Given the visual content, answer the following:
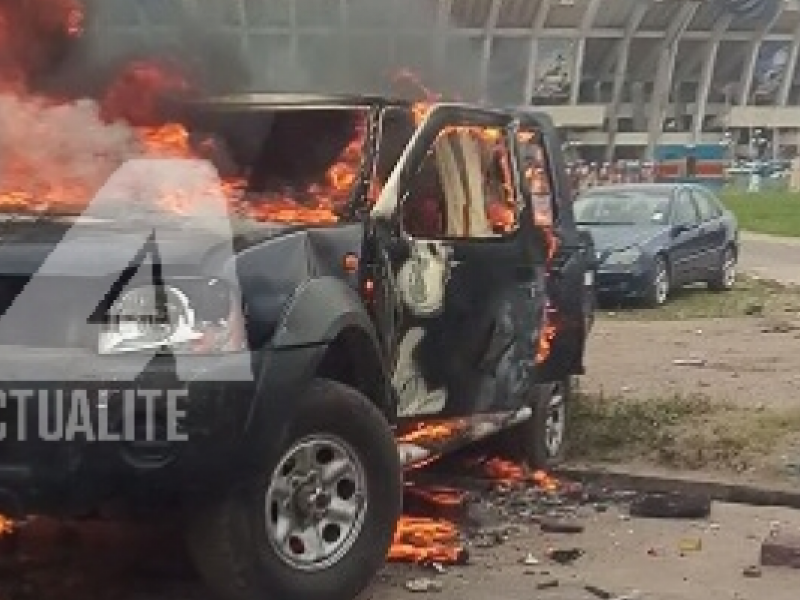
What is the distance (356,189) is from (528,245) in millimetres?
1335

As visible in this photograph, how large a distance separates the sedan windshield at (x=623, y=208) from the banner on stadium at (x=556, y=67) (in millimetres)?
38915

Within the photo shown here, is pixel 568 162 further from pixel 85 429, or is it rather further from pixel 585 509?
pixel 85 429

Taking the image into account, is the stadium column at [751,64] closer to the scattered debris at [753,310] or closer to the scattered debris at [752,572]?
the scattered debris at [753,310]

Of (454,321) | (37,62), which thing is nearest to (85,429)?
(454,321)

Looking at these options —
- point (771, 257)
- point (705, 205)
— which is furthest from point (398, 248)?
point (771, 257)

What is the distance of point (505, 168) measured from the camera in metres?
6.94

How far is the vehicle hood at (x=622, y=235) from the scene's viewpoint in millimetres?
17047

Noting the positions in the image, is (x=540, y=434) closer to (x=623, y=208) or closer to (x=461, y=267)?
(x=461, y=267)

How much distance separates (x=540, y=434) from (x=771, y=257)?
721 inches

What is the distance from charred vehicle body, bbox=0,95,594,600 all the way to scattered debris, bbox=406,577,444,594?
32 cm

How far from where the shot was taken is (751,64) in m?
83.2

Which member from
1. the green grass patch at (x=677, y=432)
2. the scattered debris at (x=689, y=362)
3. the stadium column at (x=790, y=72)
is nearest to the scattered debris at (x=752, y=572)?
the green grass patch at (x=677, y=432)

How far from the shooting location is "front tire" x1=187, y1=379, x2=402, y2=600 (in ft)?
15.6

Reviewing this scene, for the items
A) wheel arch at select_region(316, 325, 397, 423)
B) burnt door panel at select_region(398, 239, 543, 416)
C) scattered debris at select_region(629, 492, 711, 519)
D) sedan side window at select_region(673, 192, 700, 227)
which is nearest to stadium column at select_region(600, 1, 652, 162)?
sedan side window at select_region(673, 192, 700, 227)
